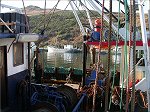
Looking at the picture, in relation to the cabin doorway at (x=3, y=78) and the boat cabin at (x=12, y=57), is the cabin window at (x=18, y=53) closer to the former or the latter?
the boat cabin at (x=12, y=57)

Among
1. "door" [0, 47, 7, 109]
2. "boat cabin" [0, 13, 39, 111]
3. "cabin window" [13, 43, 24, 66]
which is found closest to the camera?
"boat cabin" [0, 13, 39, 111]

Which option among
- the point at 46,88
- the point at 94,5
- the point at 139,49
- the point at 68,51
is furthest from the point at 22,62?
the point at 68,51

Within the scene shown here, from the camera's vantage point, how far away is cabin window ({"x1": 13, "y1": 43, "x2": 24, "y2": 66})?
9.30 metres

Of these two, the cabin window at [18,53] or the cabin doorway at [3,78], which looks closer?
the cabin doorway at [3,78]

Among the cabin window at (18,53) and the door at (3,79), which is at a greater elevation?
the cabin window at (18,53)

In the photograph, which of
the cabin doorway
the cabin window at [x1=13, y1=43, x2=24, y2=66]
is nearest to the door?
the cabin doorway

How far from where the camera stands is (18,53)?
376 inches

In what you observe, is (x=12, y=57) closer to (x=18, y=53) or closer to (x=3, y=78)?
(x=18, y=53)

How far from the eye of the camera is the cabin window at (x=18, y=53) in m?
9.30

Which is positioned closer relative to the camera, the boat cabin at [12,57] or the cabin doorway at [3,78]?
the boat cabin at [12,57]

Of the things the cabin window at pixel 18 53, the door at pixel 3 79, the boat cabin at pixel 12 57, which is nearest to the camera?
the boat cabin at pixel 12 57

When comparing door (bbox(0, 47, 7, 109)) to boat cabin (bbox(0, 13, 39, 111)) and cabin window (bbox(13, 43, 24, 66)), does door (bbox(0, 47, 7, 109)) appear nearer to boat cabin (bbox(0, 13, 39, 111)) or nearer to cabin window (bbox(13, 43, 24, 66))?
boat cabin (bbox(0, 13, 39, 111))

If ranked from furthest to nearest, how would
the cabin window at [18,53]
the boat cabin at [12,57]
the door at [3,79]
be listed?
the cabin window at [18,53] < the door at [3,79] < the boat cabin at [12,57]

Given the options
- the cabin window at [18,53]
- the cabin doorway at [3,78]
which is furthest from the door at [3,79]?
the cabin window at [18,53]
